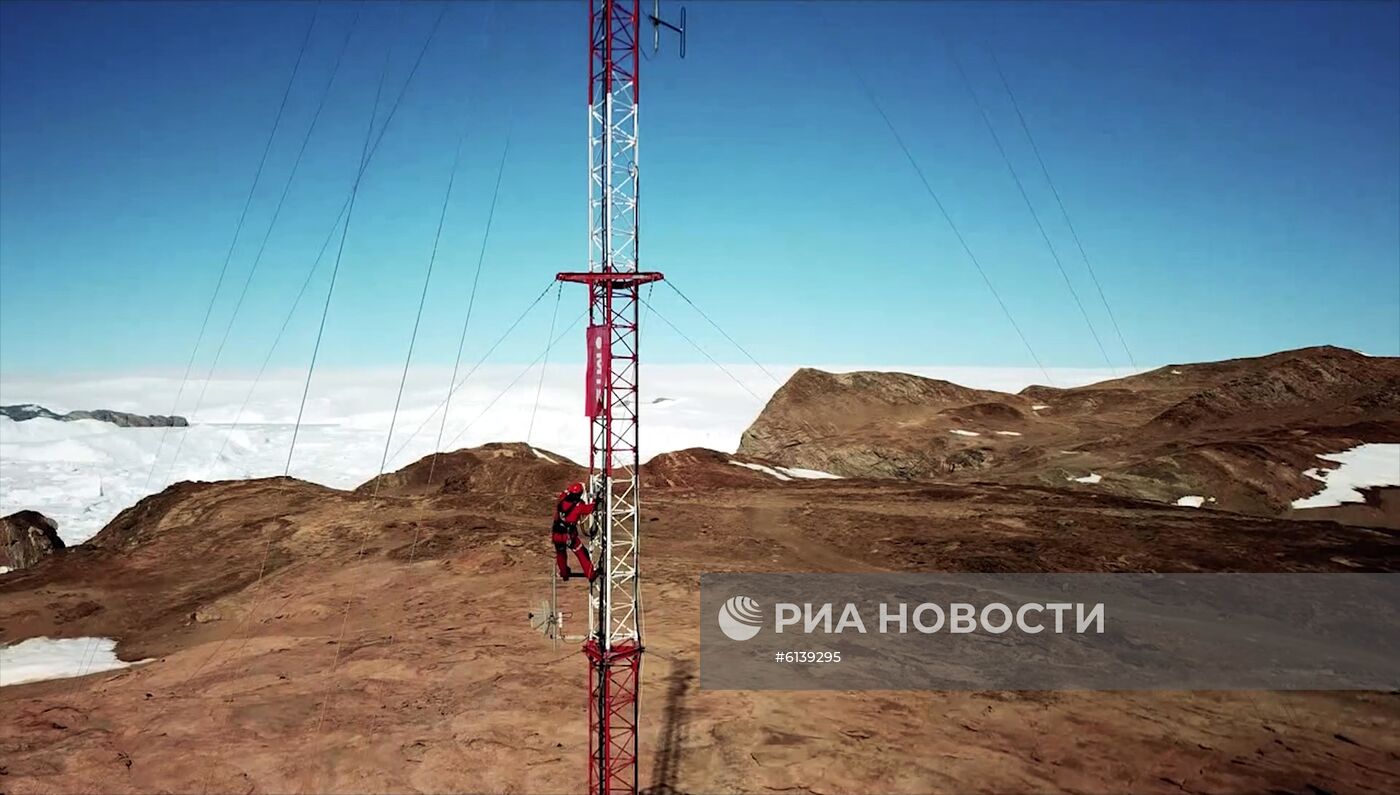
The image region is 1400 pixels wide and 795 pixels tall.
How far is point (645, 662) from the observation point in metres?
24.6

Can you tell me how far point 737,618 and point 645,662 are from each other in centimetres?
524

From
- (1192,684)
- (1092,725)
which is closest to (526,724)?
(1092,725)

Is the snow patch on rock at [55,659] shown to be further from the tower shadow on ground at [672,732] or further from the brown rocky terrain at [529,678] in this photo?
the tower shadow on ground at [672,732]

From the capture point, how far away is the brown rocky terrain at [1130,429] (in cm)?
4731

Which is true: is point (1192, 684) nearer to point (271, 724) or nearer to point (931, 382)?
point (271, 724)

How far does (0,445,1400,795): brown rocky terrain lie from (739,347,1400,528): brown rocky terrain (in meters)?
6.06

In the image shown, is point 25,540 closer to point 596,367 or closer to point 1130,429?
point 596,367

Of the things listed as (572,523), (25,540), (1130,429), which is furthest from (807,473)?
(25,540)

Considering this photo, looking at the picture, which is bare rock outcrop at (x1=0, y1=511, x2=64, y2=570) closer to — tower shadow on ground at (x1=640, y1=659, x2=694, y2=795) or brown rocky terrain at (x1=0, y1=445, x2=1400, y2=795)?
brown rocky terrain at (x1=0, y1=445, x2=1400, y2=795)

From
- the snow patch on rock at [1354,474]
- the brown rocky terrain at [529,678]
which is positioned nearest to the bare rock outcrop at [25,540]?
the brown rocky terrain at [529,678]

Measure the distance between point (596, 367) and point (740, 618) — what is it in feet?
59.0

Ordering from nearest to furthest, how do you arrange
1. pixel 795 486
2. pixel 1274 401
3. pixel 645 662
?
pixel 645 662
pixel 795 486
pixel 1274 401

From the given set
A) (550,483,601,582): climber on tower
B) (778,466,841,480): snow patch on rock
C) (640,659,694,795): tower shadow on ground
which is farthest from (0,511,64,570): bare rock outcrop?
(550,483,601,582): climber on tower

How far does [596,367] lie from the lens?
13.5 meters
